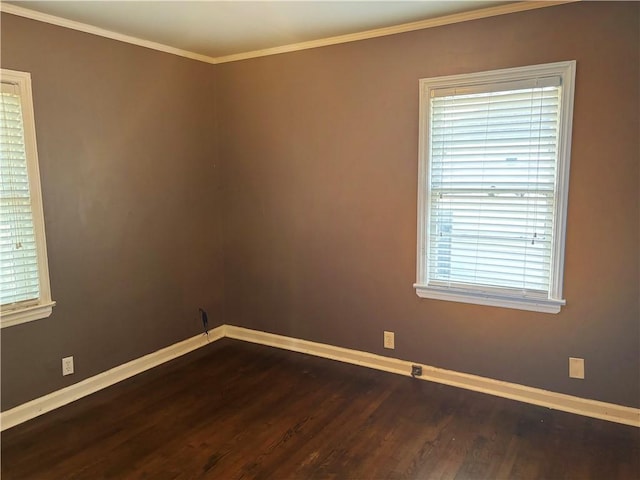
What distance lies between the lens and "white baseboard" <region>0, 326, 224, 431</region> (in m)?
2.80

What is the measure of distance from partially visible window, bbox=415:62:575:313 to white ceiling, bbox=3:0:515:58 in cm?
47

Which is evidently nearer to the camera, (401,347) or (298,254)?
(401,347)

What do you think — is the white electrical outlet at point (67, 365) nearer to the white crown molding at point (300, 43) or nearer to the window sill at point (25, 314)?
the window sill at point (25, 314)

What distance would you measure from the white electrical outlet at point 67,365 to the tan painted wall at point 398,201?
144cm

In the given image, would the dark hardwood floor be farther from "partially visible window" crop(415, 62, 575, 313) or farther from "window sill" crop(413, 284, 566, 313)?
"partially visible window" crop(415, 62, 575, 313)

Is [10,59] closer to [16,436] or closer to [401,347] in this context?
[16,436]

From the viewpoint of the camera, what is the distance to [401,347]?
3.41 metres

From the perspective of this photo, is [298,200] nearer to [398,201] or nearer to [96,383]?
[398,201]

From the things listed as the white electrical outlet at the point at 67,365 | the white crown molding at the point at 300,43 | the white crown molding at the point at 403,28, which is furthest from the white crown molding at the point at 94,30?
the white electrical outlet at the point at 67,365

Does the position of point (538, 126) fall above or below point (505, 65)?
below

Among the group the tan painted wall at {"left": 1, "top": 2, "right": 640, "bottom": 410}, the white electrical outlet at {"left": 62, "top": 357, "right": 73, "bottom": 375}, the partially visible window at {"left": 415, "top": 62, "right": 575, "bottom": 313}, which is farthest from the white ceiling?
the white electrical outlet at {"left": 62, "top": 357, "right": 73, "bottom": 375}

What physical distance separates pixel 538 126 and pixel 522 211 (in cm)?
51

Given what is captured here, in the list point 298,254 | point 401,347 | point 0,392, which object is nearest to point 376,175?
point 298,254

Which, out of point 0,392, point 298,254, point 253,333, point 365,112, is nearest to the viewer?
point 0,392
